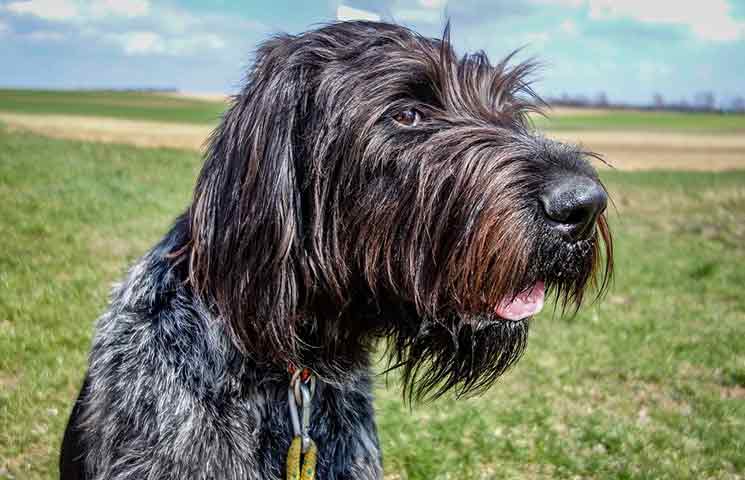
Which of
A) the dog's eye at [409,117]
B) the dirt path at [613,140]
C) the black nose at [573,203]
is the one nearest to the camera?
the black nose at [573,203]

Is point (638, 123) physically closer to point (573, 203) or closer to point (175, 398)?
point (573, 203)

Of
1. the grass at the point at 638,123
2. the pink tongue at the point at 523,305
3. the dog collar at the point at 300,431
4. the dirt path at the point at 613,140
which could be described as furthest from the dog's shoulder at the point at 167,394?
the grass at the point at 638,123

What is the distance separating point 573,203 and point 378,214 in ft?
2.51

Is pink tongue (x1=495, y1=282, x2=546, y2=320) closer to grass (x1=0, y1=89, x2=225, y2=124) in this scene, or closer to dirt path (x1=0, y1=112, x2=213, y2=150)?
dirt path (x1=0, y1=112, x2=213, y2=150)

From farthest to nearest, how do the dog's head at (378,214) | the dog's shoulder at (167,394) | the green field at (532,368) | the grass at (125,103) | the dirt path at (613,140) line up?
1. the grass at (125,103)
2. the dirt path at (613,140)
3. the green field at (532,368)
4. the dog's shoulder at (167,394)
5. the dog's head at (378,214)

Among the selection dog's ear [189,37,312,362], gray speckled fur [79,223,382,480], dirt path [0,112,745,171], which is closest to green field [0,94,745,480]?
dog's ear [189,37,312,362]

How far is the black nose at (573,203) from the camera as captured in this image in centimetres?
252

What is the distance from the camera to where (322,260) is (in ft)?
9.10

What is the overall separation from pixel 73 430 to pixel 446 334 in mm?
1793

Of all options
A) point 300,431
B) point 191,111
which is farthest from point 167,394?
point 191,111

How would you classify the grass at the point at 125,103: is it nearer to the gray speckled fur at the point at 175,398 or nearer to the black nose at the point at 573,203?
the gray speckled fur at the point at 175,398

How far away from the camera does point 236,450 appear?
2.77 m

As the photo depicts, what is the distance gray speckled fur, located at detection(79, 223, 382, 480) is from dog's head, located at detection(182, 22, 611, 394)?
0.56 ft

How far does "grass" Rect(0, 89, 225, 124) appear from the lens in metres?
56.3
